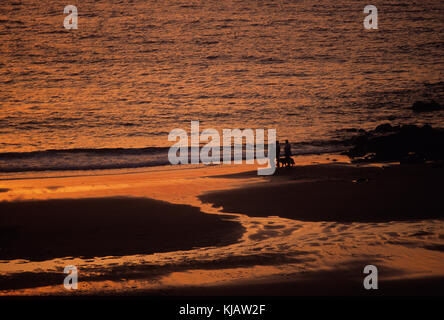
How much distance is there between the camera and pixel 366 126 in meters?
33.9

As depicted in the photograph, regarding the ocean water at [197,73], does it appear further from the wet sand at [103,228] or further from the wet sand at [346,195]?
the wet sand at [103,228]

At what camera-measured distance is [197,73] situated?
162ft

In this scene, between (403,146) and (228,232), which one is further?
(403,146)

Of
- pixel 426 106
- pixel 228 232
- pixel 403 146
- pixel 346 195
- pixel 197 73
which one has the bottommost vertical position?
pixel 228 232

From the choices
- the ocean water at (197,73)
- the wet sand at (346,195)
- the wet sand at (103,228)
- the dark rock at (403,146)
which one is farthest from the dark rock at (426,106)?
the wet sand at (103,228)

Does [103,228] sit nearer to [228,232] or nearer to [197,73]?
[228,232]

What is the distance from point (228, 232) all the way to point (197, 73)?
3745cm

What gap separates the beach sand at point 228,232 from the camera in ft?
31.1

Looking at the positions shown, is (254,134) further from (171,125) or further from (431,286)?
(431,286)

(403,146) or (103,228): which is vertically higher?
(403,146)

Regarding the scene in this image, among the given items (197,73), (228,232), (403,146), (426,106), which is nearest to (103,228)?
(228,232)

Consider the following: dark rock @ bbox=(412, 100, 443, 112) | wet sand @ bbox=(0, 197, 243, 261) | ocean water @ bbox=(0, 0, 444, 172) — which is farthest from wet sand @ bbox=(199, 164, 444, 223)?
dark rock @ bbox=(412, 100, 443, 112)

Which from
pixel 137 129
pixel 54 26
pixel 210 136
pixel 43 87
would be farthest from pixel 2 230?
pixel 54 26

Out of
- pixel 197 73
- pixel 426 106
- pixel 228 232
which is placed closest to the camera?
pixel 228 232
